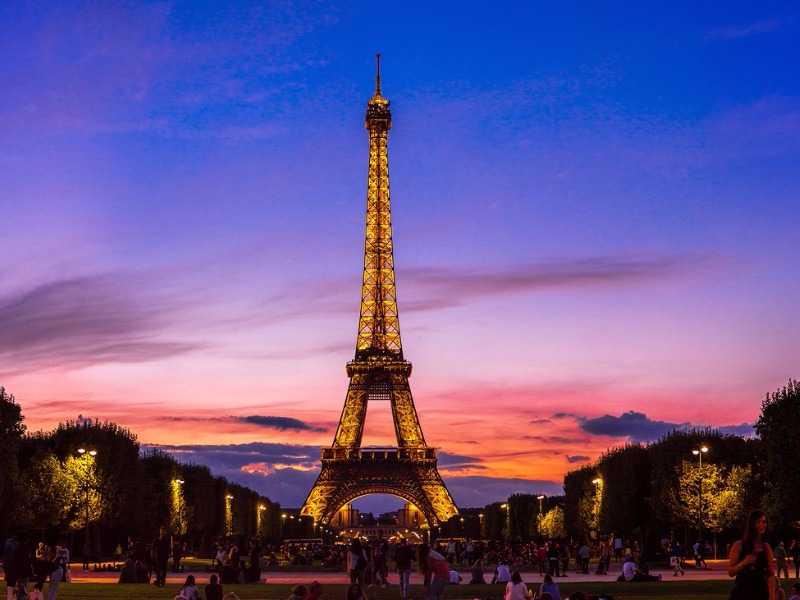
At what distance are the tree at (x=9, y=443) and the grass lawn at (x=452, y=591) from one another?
19.0 meters

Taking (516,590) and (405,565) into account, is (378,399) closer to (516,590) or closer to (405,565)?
(405,565)

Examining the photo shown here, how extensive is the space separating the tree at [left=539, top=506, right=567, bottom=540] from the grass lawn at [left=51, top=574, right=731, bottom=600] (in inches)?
3166

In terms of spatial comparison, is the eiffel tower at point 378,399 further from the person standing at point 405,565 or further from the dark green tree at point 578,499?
the person standing at point 405,565

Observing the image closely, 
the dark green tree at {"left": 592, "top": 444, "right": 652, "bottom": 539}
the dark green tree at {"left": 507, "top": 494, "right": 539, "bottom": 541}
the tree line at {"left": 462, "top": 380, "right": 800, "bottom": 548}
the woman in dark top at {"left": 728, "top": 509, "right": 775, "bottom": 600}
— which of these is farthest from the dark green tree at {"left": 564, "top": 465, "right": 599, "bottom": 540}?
Answer: the woman in dark top at {"left": 728, "top": 509, "right": 775, "bottom": 600}

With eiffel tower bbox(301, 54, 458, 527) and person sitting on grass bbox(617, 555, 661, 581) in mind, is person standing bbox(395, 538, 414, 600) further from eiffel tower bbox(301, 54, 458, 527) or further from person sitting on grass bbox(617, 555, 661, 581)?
eiffel tower bbox(301, 54, 458, 527)

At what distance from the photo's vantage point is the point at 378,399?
130250 millimetres

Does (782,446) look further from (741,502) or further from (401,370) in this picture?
(401,370)

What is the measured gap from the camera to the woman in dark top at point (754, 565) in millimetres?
14172

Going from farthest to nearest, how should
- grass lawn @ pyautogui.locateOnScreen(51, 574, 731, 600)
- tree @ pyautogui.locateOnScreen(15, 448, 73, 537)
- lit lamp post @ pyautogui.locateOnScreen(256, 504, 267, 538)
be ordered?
1. lit lamp post @ pyautogui.locateOnScreen(256, 504, 267, 538)
2. tree @ pyautogui.locateOnScreen(15, 448, 73, 537)
3. grass lawn @ pyautogui.locateOnScreen(51, 574, 731, 600)

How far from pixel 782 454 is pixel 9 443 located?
43.2 m

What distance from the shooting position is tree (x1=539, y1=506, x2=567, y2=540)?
128 metres

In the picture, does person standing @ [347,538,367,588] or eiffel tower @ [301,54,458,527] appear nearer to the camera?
person standing @ [347,538,367,588]

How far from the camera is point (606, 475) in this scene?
9819cm

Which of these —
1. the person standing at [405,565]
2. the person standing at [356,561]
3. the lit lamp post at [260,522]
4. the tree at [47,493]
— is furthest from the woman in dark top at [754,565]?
the lit lamp post at [260,522]
